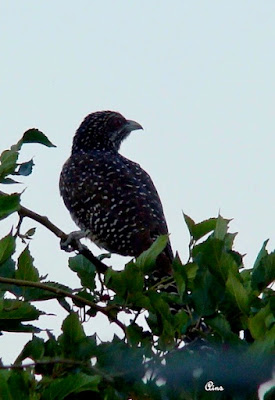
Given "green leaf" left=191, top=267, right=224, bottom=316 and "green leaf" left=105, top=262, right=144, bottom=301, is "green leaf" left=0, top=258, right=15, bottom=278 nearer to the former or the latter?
"green leaf" left=105, top=262, right=144, bottom=301

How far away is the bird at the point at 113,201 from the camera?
5.96 meters

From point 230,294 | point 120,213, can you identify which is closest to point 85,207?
point 120,213

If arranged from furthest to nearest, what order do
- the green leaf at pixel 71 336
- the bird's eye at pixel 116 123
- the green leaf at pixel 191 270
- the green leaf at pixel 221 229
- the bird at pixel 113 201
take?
the bird's eye at pixel 116 123
the bird at pixel 113 201
the green leaf at pixel 221 229
the green leaf at pixel 191 270
the green leaf at pixel 71 336

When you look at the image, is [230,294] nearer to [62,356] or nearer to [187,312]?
[187,312]

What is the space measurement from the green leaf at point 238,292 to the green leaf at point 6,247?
619 mm

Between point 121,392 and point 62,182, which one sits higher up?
point 62,182

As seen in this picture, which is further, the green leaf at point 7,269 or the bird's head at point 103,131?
the bird's head at point 103,131

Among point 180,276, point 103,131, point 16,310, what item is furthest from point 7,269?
point 103,131

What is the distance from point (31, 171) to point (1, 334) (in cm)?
50

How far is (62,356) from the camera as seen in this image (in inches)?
94.8

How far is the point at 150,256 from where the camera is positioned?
2.59 metres

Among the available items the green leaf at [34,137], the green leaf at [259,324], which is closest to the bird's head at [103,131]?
the green leaf at [34,137]

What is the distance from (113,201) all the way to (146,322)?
3.75 metres

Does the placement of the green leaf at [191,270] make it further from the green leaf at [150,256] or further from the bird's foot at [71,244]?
the bird's foot at [71,244]
